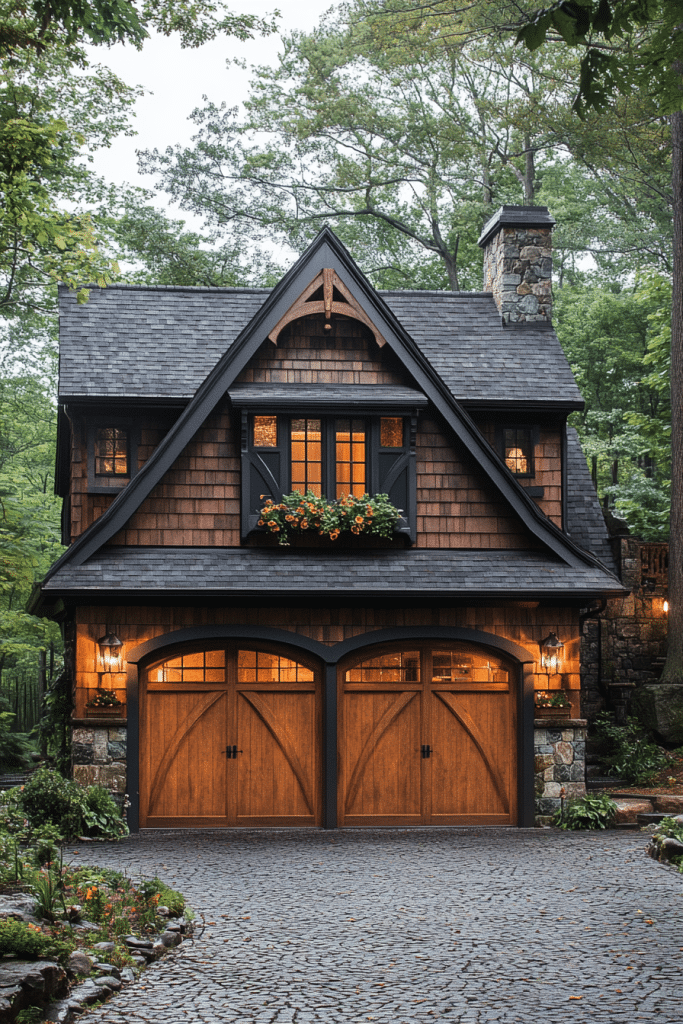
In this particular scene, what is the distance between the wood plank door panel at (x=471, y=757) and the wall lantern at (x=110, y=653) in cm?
398

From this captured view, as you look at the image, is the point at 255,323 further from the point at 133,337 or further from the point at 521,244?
the point at 521,244

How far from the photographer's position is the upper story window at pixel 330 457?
1314 cm

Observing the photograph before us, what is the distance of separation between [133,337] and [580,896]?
9.96 meters

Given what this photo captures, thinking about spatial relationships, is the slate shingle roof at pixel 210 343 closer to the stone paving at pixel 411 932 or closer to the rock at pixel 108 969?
the stone paving at pixel 411 932

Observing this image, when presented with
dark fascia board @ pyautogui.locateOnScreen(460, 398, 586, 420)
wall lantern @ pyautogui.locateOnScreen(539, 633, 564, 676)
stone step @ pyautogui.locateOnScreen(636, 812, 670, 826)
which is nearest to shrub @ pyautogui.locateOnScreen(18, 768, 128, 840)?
wall lantern @ pyautogui.locateOnScreen(539, 633, 564, 676)

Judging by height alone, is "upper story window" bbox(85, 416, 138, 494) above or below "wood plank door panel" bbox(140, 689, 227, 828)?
above

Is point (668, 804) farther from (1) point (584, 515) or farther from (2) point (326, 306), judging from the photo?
(2) point (326, 306)

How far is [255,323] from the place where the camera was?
1310cm

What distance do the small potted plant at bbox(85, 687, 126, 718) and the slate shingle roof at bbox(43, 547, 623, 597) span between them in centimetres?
135

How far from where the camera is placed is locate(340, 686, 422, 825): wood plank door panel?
1289cm

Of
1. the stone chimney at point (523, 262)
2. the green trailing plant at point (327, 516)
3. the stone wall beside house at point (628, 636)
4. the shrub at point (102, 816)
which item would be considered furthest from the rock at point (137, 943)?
the stone chimney at point (523, 262)

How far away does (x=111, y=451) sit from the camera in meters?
14.0

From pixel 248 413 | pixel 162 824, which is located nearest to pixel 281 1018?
pixel 162 824

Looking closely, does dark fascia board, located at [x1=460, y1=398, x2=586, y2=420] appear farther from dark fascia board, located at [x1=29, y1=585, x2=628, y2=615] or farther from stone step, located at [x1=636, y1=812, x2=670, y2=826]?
stone step, located at [x1=636, y1=812, x2=670, y2=826]
